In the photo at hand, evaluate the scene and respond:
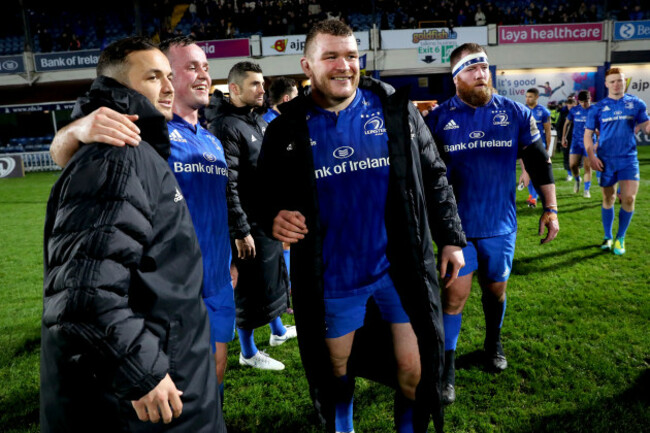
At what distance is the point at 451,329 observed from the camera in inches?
127

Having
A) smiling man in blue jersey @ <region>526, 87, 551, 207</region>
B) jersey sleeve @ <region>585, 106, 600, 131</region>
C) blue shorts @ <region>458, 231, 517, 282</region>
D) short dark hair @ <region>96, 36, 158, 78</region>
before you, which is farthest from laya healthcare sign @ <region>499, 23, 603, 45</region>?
short dark hair @ <region>96, 36, 158, 78</region>

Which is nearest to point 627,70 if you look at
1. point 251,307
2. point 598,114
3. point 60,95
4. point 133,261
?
point 598,114

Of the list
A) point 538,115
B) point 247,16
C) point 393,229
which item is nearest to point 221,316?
point 393,229

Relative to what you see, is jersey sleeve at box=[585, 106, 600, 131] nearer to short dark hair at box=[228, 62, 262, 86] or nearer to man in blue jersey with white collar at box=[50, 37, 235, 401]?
short dark hair at box=[228, 62, 262, 86]

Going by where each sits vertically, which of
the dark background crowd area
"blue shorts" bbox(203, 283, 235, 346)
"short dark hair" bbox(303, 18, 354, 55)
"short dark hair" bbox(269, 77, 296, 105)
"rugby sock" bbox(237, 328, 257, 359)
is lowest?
"rugby sock" bbox(237, 328, 257, 359)

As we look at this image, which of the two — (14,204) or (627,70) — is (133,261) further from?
(627,70)

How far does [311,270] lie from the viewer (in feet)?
7.49

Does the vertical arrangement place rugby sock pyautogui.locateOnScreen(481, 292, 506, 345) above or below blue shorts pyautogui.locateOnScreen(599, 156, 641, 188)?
below

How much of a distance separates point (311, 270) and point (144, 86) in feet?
3.81

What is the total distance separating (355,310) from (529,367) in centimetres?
187

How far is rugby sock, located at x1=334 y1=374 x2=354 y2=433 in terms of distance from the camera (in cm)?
250

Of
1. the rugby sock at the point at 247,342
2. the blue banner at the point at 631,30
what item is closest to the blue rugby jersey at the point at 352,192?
the rugby sock at the point at 247,342

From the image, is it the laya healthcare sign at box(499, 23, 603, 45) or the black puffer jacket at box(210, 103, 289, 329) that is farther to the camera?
the laya healthcare sign at box(499, 23, 603, 45)

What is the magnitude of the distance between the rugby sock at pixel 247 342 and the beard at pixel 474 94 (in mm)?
2515
